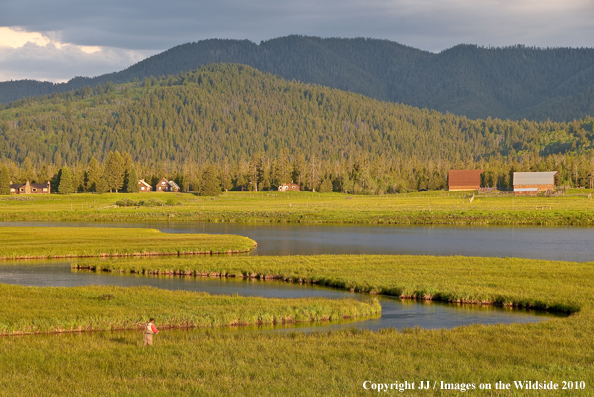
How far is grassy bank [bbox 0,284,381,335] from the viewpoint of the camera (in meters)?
27.8

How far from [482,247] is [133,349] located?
50975 millimetres

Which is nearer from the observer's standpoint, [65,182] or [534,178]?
[65,182]

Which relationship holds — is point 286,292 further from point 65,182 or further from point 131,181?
point 131,181

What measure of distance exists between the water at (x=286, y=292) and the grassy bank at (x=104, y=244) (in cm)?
351

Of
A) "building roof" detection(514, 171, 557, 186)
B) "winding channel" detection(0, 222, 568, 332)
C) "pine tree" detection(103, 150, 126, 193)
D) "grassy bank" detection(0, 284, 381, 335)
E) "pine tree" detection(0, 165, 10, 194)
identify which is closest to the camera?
"grassy bank" detection(0, 284, 381, 335)

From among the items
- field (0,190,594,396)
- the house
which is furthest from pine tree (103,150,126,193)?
field (0,190,594,396)

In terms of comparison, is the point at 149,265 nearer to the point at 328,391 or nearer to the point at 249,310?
the point at 249,310

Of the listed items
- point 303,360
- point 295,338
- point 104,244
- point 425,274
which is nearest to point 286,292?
point 425,274

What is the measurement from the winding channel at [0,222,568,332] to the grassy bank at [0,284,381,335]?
117cm

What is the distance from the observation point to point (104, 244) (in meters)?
61.1

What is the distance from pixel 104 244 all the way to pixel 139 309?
107 feet

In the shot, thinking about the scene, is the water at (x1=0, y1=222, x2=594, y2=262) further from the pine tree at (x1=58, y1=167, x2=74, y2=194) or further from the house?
the house

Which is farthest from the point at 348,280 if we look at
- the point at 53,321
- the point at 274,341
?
the point at 53,321

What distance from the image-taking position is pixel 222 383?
18.6 metres
